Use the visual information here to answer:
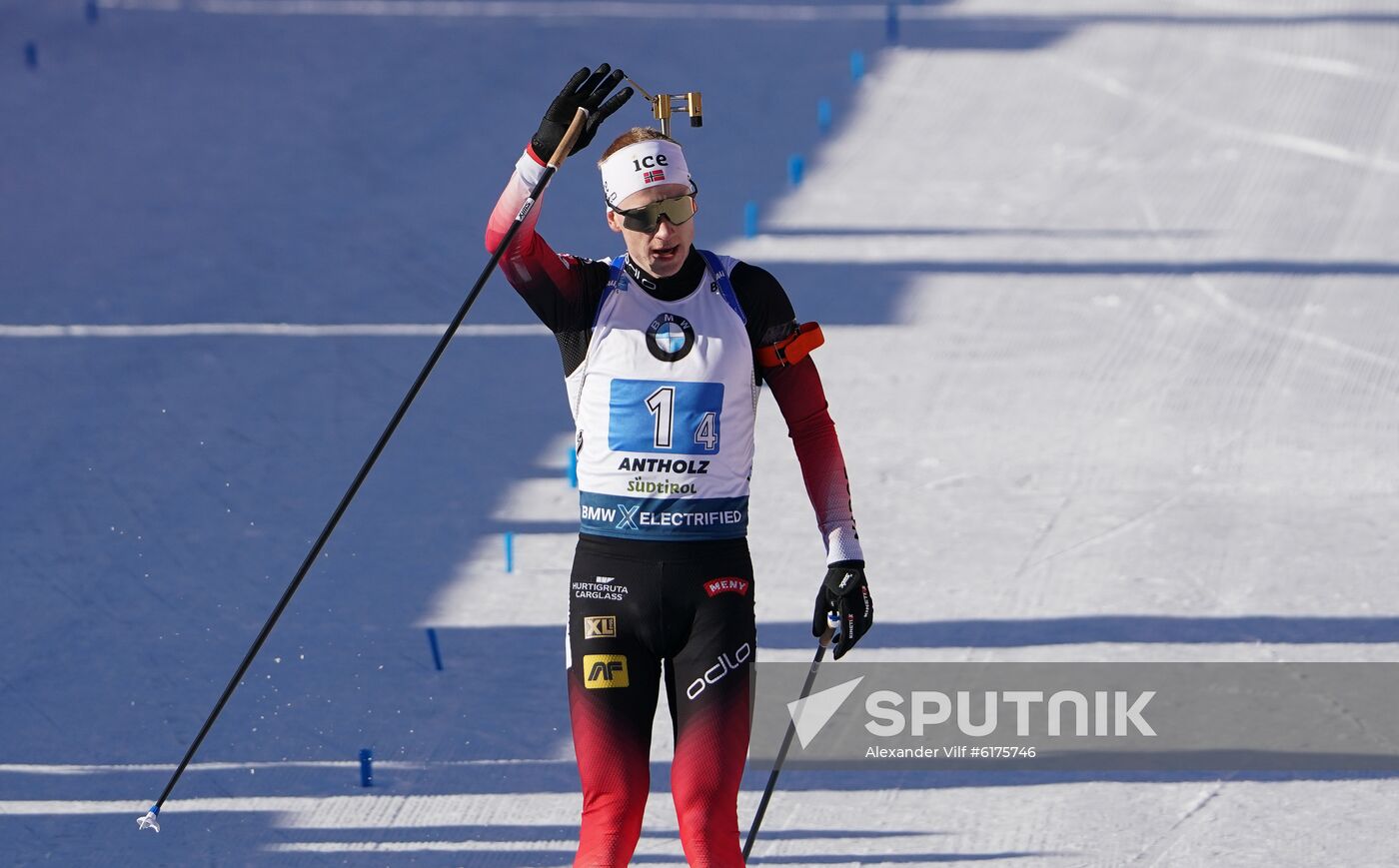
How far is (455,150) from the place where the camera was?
14953 mm

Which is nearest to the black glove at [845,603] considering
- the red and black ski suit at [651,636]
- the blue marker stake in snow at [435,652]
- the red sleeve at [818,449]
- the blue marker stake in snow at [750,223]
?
the red sleeve at [818,449]

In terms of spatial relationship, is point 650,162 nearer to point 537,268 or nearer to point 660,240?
point 660,240

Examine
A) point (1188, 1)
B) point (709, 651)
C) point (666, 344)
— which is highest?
point (666, 344)

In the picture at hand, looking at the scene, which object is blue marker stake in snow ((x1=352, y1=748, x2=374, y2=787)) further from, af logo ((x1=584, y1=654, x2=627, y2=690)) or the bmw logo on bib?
the bmw logo on bib

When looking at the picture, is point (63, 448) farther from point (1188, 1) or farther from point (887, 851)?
point (1188, 1)

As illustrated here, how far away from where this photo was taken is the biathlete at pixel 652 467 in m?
4.79

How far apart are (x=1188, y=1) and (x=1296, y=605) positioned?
11.4 metres

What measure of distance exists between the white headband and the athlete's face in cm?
2

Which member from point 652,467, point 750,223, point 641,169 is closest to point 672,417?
point 652,467

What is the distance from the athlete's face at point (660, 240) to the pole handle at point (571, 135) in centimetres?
21

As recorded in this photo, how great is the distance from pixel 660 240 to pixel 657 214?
58 mm

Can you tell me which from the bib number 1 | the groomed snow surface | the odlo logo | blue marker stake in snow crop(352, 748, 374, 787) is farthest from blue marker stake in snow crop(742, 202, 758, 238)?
the odlo logo

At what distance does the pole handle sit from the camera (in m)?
4.74

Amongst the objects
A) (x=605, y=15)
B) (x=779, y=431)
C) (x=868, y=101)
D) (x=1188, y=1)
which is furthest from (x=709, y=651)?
(x=1188, y=1)
